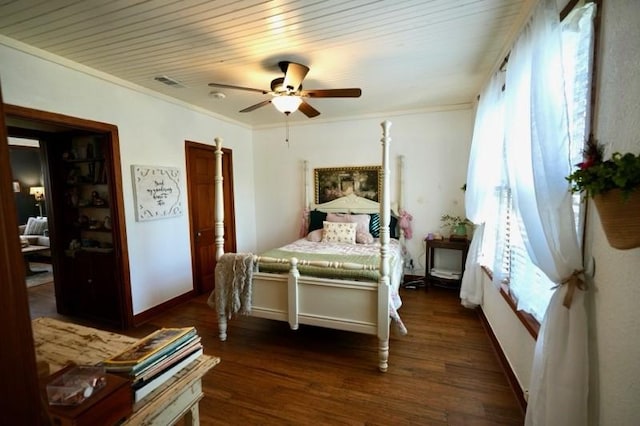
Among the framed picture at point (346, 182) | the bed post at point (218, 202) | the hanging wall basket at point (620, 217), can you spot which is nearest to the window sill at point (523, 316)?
the hanging wall basket at point (620, 217)

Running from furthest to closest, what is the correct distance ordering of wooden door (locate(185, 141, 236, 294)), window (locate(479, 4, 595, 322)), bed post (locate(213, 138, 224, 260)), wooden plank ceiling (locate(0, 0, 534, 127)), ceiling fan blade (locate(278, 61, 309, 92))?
wooden door (locate(185, 141, 236, 294)), bed post (locate(213, 138, 224, 260)), ceiling fan blade (locate(278, 61, 309, 92)), wooden plank ceiling (locate(0, 0, 534, 127)), window (locate(479, 4, 595, 322))

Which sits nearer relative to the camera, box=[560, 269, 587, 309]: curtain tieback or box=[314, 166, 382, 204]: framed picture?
box=[560, 269, 587, 309]: curtain tieback

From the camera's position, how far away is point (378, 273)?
7.47ft

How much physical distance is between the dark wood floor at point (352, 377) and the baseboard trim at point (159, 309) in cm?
10

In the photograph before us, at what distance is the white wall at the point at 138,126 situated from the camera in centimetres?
221

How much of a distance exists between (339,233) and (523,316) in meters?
2.33

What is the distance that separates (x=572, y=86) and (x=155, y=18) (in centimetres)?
249

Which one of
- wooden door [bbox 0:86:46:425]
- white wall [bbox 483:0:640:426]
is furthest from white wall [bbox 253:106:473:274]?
wooden door [bbox 0:86:46:425]

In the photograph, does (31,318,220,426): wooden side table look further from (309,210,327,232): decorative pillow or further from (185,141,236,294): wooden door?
(309,210,327,232): decorative pillow

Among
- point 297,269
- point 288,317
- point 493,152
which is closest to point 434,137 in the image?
point 493,152

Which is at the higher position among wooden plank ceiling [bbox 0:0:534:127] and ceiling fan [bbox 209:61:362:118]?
wooden plank ceiling [bbox 0:0:534:127]

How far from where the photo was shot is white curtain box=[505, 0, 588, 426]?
1.15 m

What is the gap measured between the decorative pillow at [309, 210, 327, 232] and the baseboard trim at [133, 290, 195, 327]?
1916mm

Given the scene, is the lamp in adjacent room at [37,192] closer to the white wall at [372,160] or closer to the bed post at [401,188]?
the white wall at [372,160]
